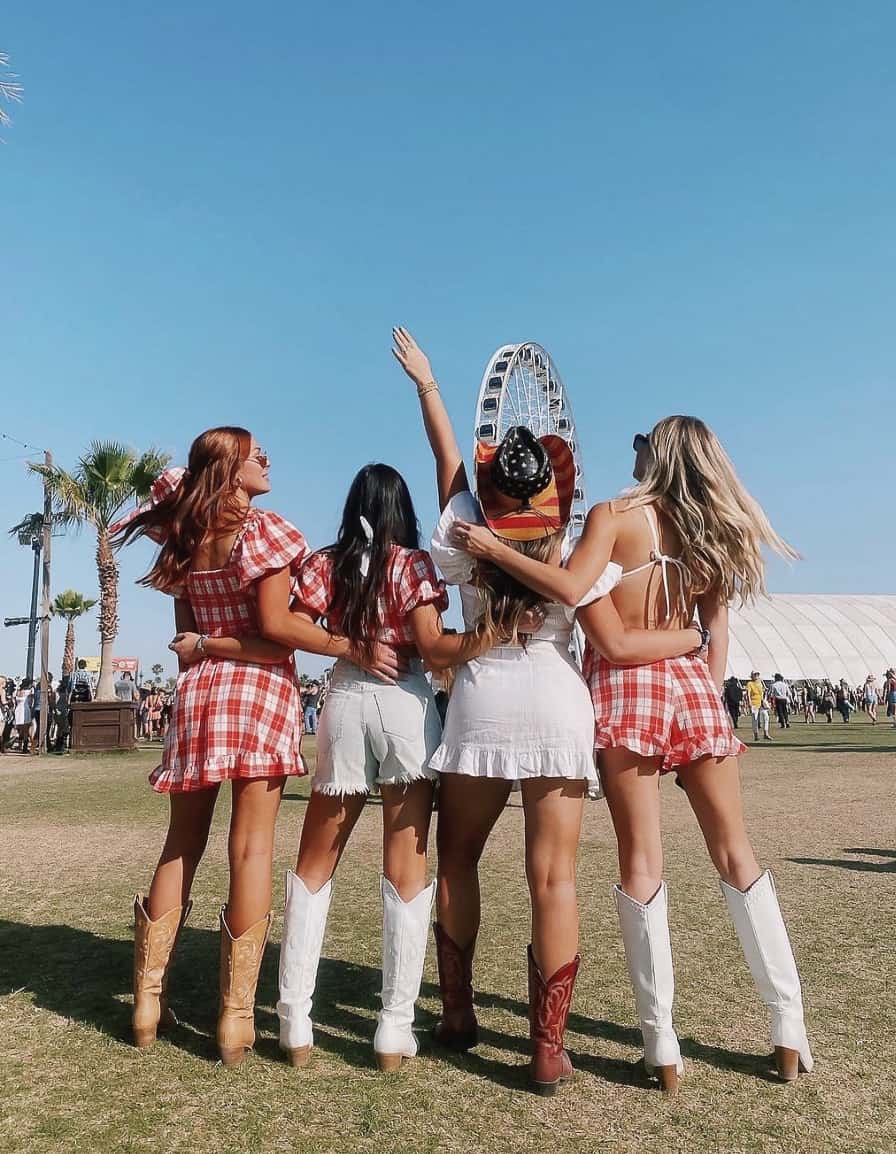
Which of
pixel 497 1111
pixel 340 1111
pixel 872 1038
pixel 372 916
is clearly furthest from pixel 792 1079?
pixel 372 916

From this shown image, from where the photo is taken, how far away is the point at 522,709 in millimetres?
2895

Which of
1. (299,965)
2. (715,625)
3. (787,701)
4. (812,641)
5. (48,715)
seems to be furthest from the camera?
(812,641)

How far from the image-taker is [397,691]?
3.11 meters

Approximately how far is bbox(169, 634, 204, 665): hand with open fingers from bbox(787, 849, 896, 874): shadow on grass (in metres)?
4.96

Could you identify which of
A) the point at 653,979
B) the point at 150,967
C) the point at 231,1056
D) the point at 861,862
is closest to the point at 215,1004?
the point at 150,967

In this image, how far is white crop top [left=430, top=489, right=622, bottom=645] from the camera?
297 cm

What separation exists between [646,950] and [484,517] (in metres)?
1.42

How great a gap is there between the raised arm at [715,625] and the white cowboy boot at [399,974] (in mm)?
1244

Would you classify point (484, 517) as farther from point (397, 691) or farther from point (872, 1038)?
point (872, 1038)

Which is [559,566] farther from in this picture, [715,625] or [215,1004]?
[215,1004]

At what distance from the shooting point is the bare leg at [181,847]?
10.8 ft

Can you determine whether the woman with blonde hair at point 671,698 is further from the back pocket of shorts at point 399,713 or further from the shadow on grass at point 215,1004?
the back pocket of shorts at point 399,713

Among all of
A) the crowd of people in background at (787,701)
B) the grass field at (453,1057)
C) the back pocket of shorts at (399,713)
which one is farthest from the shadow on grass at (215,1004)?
the crowd of people in background at (787,701)

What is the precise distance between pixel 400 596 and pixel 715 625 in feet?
3.57
